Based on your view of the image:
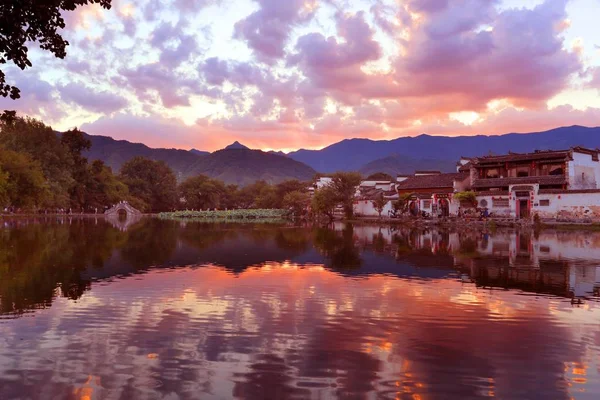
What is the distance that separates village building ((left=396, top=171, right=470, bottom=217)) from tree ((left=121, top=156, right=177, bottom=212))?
87304 millimetres

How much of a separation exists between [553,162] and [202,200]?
99.5m

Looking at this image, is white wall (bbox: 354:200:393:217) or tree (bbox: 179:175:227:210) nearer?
white wall (bbox: 354:200:393:217)

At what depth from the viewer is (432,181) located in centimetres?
6862

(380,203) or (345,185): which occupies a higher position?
(345,185)

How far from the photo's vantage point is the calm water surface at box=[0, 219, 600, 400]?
7676mm

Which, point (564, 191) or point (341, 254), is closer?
point (341, 254)

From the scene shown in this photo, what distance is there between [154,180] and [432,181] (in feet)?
317

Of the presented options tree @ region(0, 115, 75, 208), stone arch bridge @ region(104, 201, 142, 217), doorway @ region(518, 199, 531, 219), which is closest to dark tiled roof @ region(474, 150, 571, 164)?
doorway @ region(518, 199, 531, 219)

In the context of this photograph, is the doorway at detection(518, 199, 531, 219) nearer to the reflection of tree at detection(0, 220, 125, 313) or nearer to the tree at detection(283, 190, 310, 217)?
the tree at detection(283, 190, 310, 217)

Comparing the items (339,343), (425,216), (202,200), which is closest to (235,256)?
(339,343)

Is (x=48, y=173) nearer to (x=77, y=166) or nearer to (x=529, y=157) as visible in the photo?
(x=77, y=166)

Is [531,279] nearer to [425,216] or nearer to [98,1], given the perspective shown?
[98,1]

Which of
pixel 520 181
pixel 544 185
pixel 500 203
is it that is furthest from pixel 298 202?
pixel 544 185

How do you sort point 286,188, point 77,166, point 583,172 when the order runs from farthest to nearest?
1. point 286,188
2. point 77,166
3. point 583,172
